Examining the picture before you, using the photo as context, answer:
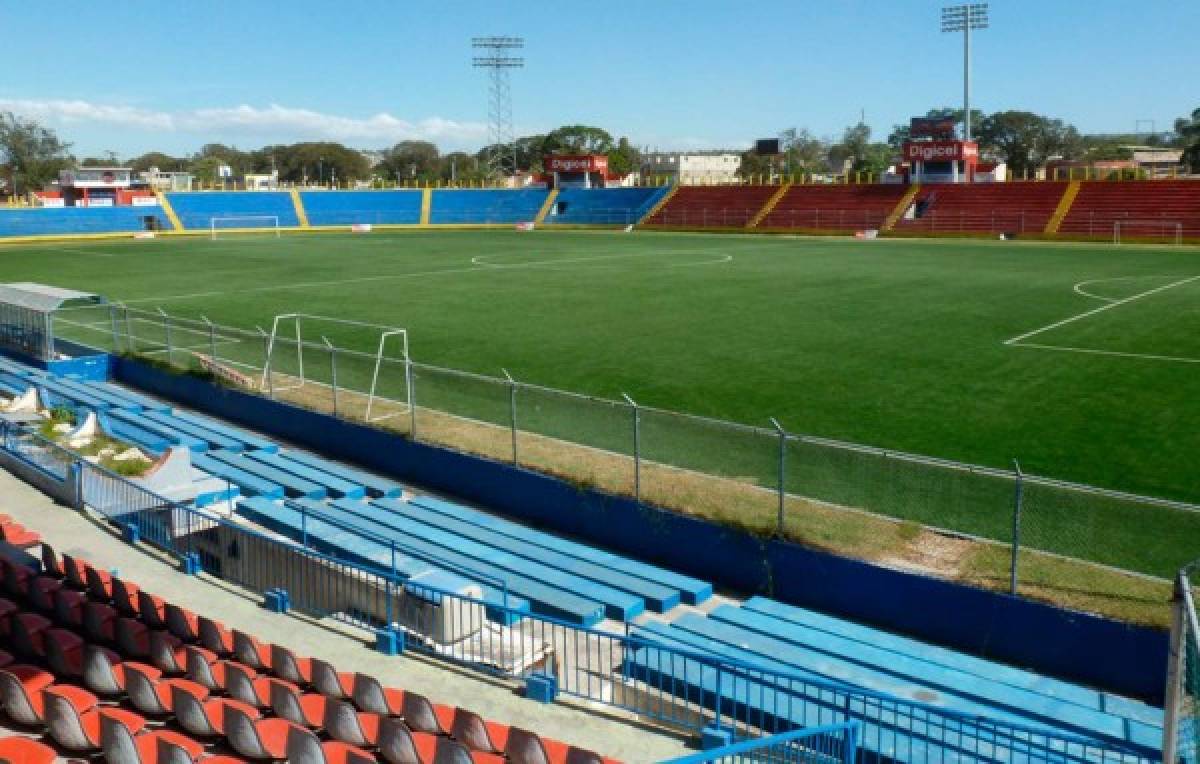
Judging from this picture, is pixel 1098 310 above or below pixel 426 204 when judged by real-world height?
below

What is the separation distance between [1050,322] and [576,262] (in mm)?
28146

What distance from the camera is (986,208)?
7100cm

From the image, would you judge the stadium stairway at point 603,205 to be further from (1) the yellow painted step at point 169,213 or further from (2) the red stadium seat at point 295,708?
(2) the red stadium seat at point 295,708

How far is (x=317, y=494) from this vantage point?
1766 centimetres

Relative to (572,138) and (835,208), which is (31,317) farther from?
(572,138)

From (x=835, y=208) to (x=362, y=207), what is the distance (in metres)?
44.0

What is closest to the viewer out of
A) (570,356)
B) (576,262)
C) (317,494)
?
(317,494)

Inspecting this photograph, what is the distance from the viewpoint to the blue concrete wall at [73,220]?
80312 mm

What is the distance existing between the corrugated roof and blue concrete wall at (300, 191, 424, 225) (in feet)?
206

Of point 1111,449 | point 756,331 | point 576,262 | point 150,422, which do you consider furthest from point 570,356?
point 576,262

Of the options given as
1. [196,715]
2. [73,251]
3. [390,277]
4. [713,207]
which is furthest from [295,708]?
[713,207]

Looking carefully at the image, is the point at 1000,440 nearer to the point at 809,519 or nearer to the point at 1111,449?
the point at 1111,449

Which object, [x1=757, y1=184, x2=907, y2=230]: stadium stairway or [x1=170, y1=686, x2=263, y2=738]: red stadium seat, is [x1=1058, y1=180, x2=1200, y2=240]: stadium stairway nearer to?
[x1=757, y1=184, x2=907, y2=230]: stadium stairway

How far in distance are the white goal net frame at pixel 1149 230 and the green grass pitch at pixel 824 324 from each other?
4.04m
